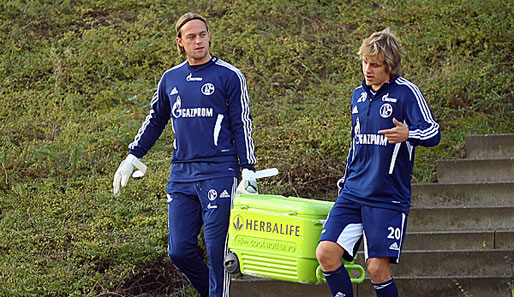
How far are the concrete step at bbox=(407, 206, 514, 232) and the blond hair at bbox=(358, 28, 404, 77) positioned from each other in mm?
2492

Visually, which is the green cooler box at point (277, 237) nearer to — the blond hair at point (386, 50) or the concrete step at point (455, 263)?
Result: the blond hair at point (386, 50)

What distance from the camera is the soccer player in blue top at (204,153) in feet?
17.3

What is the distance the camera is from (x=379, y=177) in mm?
4660

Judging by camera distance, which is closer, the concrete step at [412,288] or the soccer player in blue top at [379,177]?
the soccer player in blue top at [379,177]

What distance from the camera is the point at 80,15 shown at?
41.3ft

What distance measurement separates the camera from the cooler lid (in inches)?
191

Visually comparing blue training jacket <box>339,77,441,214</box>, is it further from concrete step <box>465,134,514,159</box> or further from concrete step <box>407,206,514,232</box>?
concrete step <box>465,134,514,159</box>

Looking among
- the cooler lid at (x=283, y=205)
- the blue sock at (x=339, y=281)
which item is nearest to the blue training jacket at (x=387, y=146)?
the cooler lid at (x=283, y=205)

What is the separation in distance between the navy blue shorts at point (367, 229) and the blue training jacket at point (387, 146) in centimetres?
6

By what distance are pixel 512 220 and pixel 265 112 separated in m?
3.73

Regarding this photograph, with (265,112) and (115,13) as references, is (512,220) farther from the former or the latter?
(115,13)

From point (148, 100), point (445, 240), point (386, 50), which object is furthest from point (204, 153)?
point (148, 100)

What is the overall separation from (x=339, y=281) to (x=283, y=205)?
61cm

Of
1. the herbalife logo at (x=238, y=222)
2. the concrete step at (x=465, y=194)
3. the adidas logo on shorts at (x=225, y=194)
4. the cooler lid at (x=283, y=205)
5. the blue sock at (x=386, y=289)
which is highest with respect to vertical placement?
the adidas logo on shorts at (x=225, y=194)
